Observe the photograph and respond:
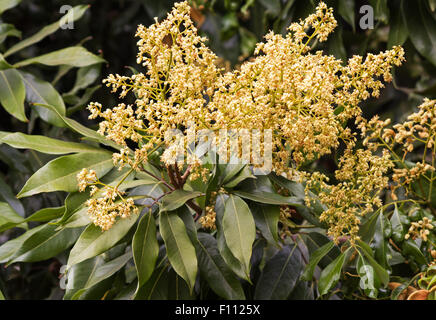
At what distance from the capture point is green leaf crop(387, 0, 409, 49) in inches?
39.4

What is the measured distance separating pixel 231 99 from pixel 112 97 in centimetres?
69

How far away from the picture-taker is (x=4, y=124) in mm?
1278

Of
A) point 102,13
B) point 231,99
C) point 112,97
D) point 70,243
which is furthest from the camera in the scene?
point 102,13

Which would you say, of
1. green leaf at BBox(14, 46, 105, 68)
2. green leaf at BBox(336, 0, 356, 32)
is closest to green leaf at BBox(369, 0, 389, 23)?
green leaf at BBox(336, 0, 356, 32)

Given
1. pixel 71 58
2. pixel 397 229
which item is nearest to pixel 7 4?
pixel 71 58

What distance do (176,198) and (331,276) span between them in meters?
0.23

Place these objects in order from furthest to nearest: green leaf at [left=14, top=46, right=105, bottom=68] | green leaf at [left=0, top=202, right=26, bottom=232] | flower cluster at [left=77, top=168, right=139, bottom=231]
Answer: green leaf at [left=14, top=46, right=105, bottom=68]
green leaf at [left=0, top=202, right=26, bottom=232]
flower cluster at [left=77, top=168, right=139, bottom=231]

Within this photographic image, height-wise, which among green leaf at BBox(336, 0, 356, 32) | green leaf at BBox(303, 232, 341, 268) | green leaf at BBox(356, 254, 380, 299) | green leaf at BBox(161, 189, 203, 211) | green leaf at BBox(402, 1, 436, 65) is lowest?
green leaf at BBox(356, 254, 380, 299)

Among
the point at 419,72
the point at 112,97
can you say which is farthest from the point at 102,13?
the point at 419,72

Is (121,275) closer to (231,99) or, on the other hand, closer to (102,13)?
(231,99)

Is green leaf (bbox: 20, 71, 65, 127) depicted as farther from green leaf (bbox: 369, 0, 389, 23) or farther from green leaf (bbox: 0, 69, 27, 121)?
green leaf (bbox: 369, 0, 389, 23)

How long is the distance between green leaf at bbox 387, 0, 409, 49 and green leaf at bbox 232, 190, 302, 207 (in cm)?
49

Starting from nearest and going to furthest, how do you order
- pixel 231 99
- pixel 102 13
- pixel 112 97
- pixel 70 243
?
1. pixel 231 99
2. pixel 70 243
3. pixel 112 97
4. pixel 102 13

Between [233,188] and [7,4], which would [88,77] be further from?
[233,188]
